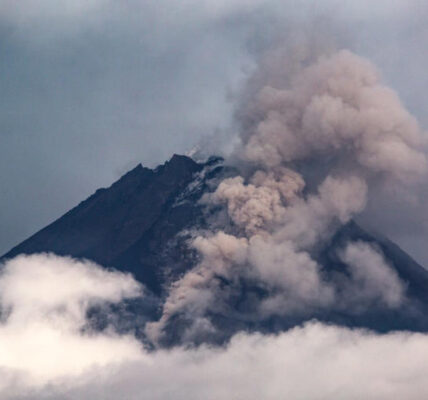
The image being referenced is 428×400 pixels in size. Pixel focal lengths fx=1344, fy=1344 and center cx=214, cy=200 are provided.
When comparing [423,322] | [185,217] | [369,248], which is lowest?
[423,322]

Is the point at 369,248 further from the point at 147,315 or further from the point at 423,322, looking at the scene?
the point at 147,315

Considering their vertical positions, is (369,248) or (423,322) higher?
(369,248)

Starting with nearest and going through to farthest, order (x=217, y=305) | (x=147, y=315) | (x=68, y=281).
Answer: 1. (x=217, y=305)
2. (x=147, y=315)
3. (x=68, y=281)

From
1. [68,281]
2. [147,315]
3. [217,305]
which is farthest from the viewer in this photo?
[68,281]

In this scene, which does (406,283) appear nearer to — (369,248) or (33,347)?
(369,248)

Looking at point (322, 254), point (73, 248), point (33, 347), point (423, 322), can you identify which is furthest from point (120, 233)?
point (423, 322)

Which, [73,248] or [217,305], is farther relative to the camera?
[73,248]
